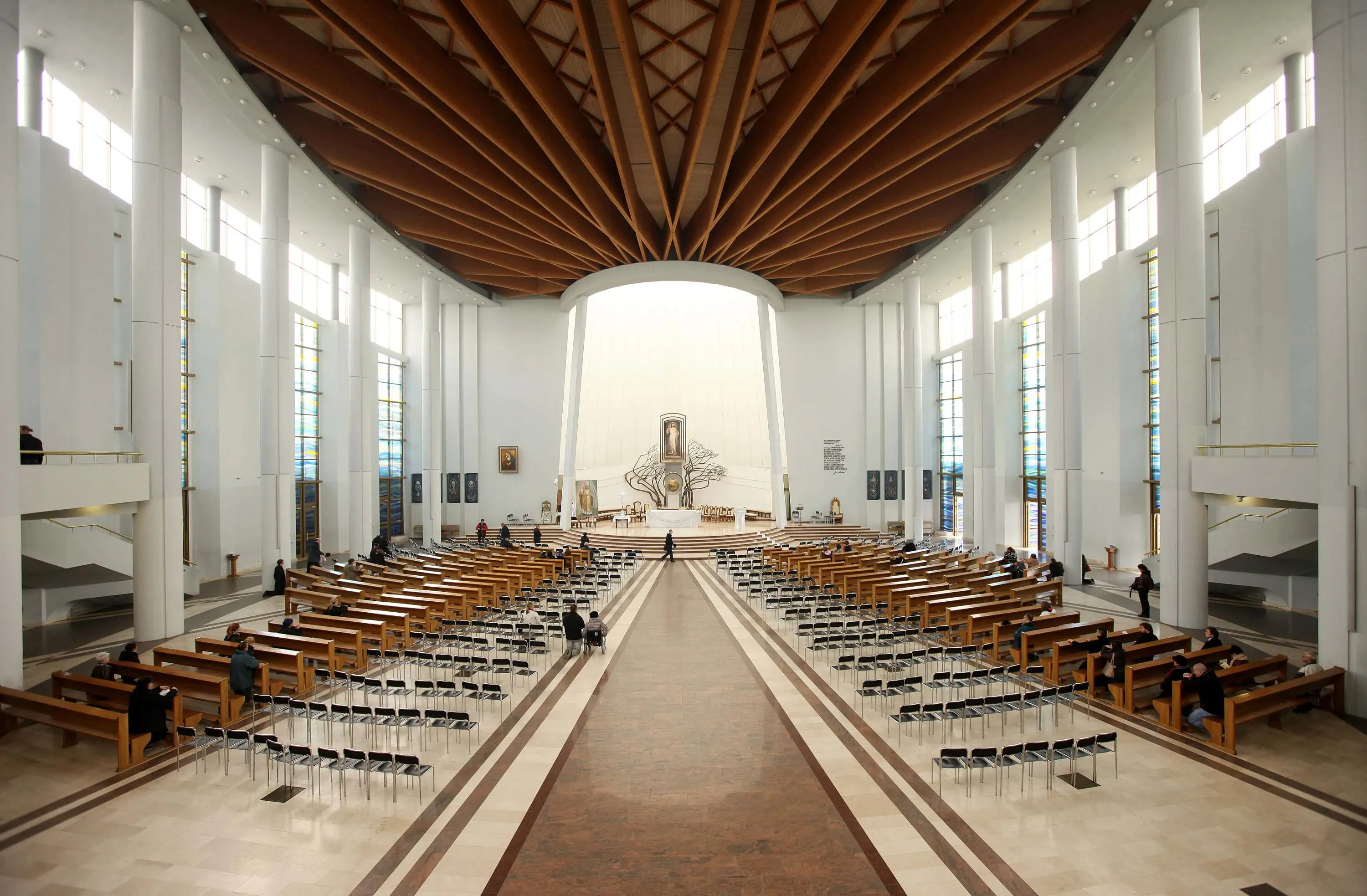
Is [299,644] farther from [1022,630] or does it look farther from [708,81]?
[708,81]

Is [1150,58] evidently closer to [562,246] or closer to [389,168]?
[562,246]

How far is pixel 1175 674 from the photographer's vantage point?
7438 millimetres

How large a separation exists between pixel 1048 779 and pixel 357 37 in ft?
44.8

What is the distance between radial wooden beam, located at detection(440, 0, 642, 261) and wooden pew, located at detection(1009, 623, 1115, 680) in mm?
11381

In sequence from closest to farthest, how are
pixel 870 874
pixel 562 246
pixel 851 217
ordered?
pixel 870 874
pixel 851 217
pixel 562 246

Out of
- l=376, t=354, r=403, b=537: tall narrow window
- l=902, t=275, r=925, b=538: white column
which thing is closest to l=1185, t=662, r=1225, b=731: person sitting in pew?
l=902, t=275, r=925, b=538: white column

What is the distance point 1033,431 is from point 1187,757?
60.6 feet

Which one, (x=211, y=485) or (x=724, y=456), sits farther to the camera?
(x=724, y=456)

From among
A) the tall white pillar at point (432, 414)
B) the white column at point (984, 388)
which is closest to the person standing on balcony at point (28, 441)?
the tall white pillar at point (432, 414)

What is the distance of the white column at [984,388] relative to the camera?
19.2 meters

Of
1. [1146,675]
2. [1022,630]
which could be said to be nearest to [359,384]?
[1022,630]

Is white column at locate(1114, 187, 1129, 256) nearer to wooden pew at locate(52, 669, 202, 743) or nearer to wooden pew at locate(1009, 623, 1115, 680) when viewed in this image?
wooden pew at locate(1009, 623, 1115, 680)

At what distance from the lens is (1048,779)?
19.4 ft

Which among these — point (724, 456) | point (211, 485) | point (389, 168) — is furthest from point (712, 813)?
point (724, 456)
